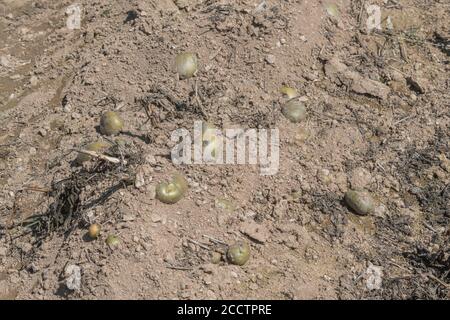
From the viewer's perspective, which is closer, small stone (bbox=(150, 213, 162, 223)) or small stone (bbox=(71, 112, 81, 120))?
small stone (bbox=(150, 213, 162, 223))

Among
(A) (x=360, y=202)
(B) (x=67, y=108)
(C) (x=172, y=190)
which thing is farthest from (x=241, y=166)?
(B) (x=67, y=108)

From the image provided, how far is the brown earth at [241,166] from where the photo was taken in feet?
14.3

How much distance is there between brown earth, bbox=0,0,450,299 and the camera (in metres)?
4.36

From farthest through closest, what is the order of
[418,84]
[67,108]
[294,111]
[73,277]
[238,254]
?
[67,108], [418,84], [294,111], [238,254], [73,277]

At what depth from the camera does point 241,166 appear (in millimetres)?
4891

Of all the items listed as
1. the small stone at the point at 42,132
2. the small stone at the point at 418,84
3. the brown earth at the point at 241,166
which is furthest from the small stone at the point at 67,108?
the small stone at the point at 418,84

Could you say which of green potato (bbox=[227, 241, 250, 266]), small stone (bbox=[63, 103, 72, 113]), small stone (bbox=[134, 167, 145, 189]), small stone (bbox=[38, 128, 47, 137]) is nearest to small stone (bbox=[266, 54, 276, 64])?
small stone (bbox=[134, 167, 145, 189])

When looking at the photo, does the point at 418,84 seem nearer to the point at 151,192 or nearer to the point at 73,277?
the point at 151,192

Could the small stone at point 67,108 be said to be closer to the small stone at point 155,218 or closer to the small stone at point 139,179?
A: the small stone at point 139,179

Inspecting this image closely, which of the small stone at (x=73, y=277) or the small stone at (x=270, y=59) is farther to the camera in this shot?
the small stone at (x=270, y=59)

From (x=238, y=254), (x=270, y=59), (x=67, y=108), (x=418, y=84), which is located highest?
(x=270, y=59)

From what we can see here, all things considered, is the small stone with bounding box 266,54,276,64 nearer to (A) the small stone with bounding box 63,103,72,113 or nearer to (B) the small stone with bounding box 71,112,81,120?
(B) the small stone with bounding box 71,112,81,120

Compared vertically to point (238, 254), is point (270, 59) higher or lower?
higher

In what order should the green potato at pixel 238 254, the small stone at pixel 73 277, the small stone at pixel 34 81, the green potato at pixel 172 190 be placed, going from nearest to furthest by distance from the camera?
the small stone at pixel 73 277
the green potato at pixel 238 254
the green potato at pixel 172 190
the small stone at pixel 34 81
